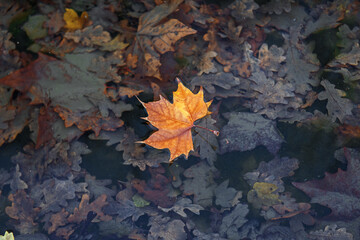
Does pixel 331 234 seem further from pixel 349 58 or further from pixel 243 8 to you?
pixel 243 8

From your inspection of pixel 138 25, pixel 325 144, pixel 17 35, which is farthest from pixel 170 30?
pixel 325 144

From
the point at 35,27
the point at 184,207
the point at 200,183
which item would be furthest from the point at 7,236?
the point at 35,27

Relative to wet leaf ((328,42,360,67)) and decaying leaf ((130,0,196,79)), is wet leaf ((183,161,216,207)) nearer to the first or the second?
decaying leaf ((130,0,196,79))

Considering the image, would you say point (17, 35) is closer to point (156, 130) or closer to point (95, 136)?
point (95, 136)

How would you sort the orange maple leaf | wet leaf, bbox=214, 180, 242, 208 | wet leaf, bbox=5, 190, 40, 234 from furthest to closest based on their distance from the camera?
wet leaf, bbox=214, 180, 242, 208
wet leaf, bbox=5, 190, 40, 234
the orange maple leaf

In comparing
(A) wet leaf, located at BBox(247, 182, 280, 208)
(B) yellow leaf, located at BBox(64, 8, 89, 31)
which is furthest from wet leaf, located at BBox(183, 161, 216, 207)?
(B) yellow leaf, located at BBox(64, 8, 89, 31)

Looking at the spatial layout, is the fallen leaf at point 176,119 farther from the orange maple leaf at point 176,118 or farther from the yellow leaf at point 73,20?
the yellow leaf at point 73,20

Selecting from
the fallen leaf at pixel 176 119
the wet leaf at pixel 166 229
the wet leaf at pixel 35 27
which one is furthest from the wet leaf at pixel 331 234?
the wet leaf at pixel 35 27
